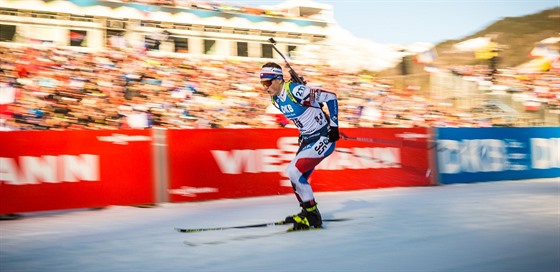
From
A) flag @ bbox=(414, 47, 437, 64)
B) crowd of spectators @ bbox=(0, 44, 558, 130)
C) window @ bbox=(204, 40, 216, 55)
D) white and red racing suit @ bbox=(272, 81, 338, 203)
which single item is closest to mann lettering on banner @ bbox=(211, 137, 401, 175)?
crowd of spectators @ bbox=(0, 44, 558, 130)

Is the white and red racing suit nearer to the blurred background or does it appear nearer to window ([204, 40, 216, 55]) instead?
the blurred background

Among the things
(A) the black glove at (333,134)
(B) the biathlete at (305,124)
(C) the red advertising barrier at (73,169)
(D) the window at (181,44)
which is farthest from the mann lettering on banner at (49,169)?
(D) the window at (181,44)

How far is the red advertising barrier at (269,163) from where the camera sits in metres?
11.6

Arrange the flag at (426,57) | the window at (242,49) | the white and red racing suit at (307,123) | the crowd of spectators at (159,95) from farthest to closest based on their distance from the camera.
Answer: the window at (242,49) < the flag at (426,57) < the crowd of spectators at (159,95) < the white and red racing suit at (307,123)

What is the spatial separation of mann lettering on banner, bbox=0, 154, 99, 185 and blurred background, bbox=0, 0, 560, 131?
2.98 m

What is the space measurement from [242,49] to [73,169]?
18630mm

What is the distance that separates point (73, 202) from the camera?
34.0ft

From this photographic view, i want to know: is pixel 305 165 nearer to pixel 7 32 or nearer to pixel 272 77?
pixel 272 77

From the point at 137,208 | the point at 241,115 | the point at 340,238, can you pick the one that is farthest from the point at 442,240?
the point at 241,115

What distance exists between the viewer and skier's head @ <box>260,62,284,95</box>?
Answer: 7.93 meters

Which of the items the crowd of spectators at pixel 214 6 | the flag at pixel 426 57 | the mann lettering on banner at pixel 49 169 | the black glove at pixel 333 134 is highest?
the crowd of spectators at pixel 214 6

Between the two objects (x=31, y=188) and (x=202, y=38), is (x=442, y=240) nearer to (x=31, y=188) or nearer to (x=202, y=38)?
(x=31, y=188)

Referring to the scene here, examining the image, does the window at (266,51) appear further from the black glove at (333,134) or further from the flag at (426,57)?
the black glove at (333,134)

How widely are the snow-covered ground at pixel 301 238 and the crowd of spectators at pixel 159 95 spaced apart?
468 centimetres
